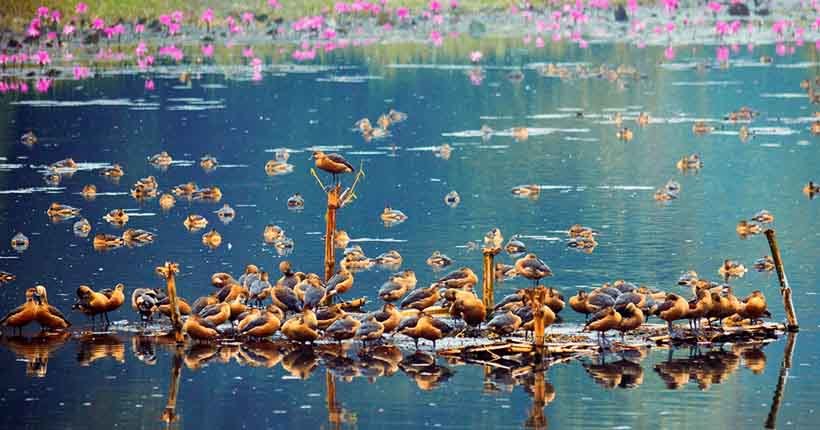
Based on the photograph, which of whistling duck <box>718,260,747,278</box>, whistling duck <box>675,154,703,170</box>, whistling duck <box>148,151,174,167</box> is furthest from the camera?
whistling duck <box>148,151,174,167</box>

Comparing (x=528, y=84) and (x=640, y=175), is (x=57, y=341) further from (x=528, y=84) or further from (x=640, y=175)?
(x=528, y=84)

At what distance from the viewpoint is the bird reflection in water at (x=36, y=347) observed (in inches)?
1025

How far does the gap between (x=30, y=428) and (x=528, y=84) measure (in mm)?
53421

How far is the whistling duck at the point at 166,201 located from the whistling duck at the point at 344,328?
1813 cm

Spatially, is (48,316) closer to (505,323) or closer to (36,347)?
(36,347)

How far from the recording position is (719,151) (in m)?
54.1

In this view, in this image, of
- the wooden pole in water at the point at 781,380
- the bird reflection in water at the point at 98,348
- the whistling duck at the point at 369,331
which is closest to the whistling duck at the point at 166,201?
the bird reflection in water at the point at 98,348

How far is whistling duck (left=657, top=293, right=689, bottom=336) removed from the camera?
26750mm

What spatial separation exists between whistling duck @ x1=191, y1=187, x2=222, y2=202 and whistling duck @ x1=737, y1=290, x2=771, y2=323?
2003 cm

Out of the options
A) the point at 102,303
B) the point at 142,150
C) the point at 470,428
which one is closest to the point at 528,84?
the point at 142,150

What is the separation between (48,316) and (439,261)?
893 cm

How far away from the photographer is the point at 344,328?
85.9 feet

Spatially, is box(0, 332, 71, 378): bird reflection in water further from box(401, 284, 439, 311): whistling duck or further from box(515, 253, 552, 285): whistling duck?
box(515, 253, 552, 285): whistling duck

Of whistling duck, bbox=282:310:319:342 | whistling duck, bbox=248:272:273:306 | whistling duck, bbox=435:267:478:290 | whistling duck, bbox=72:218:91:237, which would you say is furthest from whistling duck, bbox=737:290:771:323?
whistling duck, bbox=72:218:91:237
